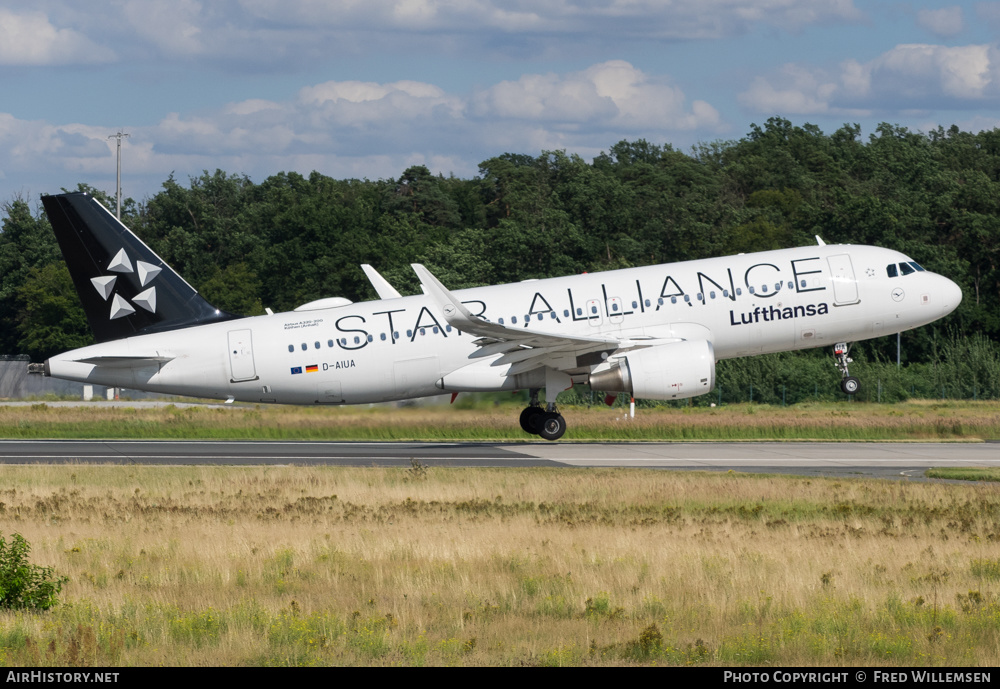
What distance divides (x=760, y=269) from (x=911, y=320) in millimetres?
5167

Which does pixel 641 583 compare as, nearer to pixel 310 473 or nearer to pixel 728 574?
pixel 728 574

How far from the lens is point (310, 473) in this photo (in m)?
28.7

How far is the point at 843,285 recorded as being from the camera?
34.6 metres

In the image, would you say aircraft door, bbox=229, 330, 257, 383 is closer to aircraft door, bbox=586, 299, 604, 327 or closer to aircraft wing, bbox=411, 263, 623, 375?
aircraft wing, bbox=411, 263, 623, 375

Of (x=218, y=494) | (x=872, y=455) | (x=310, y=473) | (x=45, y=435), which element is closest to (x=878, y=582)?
A: (x=218, y=494)

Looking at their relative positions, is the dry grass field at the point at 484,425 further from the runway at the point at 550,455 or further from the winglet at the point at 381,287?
the winglet at the point at 381,287

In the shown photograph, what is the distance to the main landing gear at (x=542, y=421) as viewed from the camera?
36.4 metres

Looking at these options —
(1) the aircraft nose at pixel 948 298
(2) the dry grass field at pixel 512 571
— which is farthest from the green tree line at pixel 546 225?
(2) the dry grass field at pixel 512 571

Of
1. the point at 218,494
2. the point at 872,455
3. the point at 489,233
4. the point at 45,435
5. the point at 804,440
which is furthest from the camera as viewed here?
the point at 489,233

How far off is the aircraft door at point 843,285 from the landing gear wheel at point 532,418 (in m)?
9.77

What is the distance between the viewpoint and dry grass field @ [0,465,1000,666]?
11930 millimetres

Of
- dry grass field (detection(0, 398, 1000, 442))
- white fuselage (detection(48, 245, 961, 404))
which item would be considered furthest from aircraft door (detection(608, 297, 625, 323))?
dry grass field (detection(0, 398, 1000, 442))

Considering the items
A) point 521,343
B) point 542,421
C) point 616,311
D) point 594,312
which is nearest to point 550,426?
point 542,421

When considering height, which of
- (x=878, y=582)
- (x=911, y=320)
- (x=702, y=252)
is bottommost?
(x=878, y=582)
